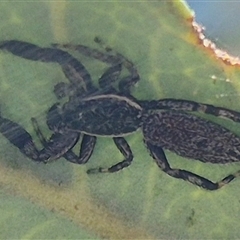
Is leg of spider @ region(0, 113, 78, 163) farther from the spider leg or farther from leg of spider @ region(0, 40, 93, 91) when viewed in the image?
leg of spider @ region(0, 40, 93, 91)

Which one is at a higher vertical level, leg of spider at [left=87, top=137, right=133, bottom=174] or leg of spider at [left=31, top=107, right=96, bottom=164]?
leg of spider at [left=87, top=137, right=133, bottom=174]

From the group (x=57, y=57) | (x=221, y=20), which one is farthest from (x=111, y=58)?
(x=221, y=20)

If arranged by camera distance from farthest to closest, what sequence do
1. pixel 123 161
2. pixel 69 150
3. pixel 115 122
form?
pixel 115 122, pixel 69 150, pixel 123 161

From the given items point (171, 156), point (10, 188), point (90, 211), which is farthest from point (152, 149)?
point (10, 188)

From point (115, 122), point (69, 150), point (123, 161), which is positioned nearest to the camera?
point (123, 161)

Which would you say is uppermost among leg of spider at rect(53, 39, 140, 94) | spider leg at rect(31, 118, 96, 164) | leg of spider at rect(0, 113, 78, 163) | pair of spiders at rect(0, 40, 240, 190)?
leg of spider at rect(53, 39, 140, 94)

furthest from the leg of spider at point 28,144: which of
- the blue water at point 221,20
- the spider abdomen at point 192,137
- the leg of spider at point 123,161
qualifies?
the blue water at point 221,20

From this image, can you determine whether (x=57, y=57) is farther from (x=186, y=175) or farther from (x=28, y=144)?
(x=186, y=175)

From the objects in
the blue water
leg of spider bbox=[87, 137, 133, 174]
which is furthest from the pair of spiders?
the blue water
